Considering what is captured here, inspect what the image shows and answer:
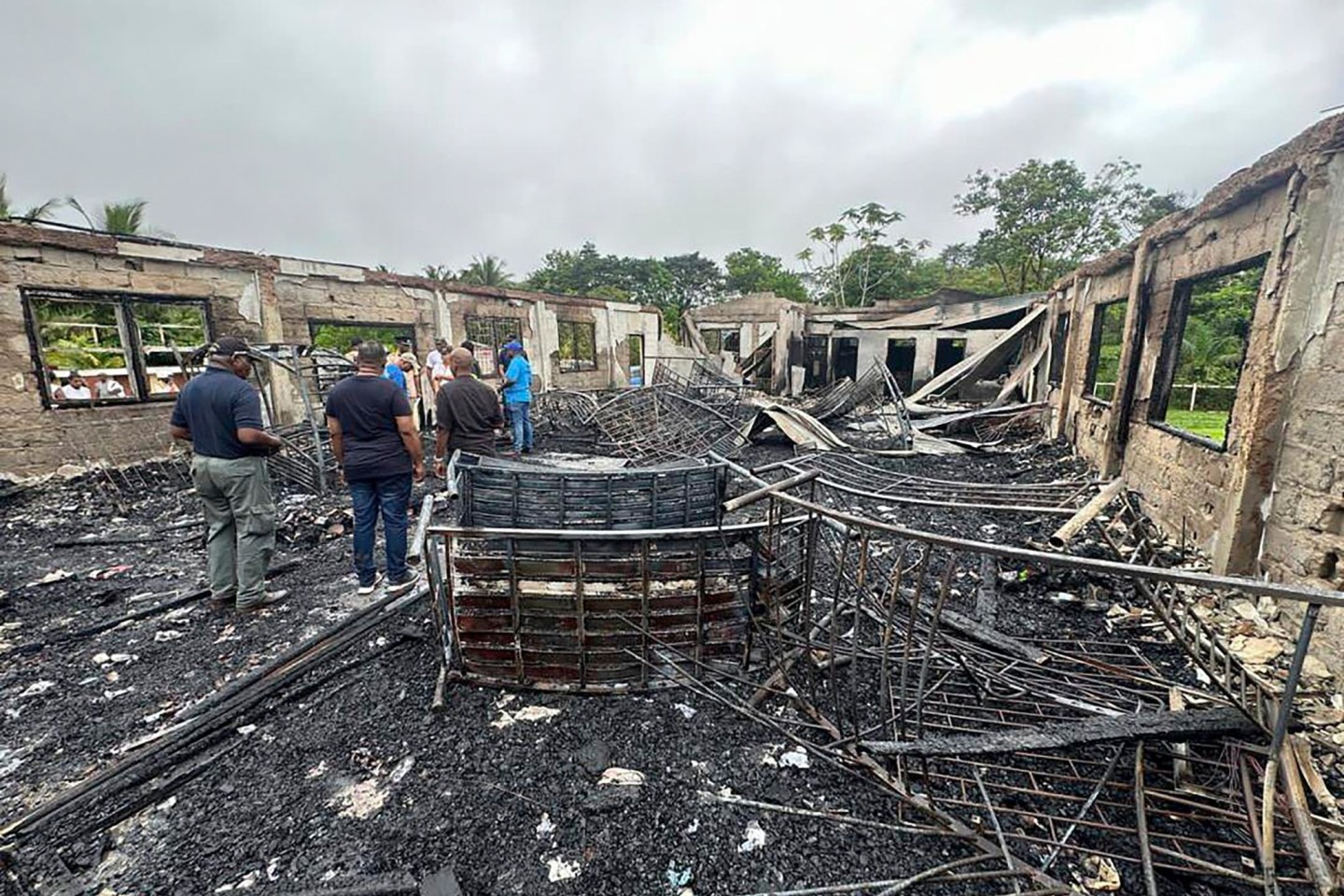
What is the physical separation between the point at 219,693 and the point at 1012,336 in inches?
515

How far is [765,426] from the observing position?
9156mm

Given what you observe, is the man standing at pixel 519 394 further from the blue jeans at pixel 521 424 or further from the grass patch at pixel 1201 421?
the grass patch at pixel 1201 421

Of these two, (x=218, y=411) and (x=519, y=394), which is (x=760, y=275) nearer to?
(x=519, y=394)

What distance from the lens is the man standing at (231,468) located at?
3.19 metres

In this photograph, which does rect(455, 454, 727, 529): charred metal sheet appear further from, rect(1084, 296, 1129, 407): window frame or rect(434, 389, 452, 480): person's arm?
rect(1084, 296, 1129, 407): window frame

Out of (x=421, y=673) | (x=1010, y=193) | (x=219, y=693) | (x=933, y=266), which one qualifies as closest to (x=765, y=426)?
(x=421, y=673)

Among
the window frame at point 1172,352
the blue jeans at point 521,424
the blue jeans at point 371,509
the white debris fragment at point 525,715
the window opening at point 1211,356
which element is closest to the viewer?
the white debris fragment at point 525,715

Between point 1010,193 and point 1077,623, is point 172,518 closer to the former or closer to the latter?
point 1077,623

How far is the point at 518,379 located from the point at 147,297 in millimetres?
4635

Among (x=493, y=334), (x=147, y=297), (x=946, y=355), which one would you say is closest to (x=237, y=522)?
(x=147, y=297)

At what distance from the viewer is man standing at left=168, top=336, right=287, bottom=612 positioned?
319 cm

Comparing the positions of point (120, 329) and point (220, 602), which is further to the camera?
point (120, 329)

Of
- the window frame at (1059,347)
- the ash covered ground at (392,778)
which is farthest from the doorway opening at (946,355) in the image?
the ash covered ground at (392,778)

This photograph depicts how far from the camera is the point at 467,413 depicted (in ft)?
15.2
